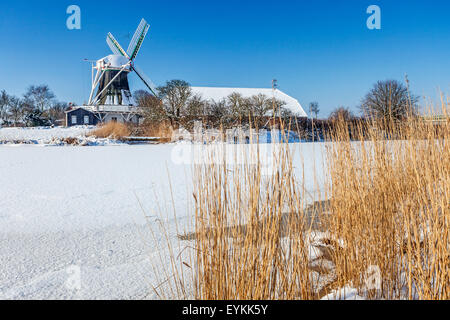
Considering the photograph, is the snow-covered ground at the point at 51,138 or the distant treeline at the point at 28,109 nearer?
the snow-covered ground at the point at 51,138

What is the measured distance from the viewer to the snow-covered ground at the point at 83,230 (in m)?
1.51

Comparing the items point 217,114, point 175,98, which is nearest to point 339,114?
point 217,114

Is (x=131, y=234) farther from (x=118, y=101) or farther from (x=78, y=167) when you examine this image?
(x=118, y=101)

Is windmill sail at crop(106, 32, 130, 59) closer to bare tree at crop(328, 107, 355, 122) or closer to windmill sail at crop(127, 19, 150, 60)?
windmill sail at crop(127, 19, 150, 60)

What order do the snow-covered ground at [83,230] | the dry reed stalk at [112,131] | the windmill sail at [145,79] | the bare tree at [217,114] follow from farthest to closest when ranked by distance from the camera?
the windmill sail at [145,79], the dry reed stalk at [112,131], the bare tree at [217,114], the snow-covered ground at [83,230]

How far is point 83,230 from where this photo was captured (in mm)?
2289

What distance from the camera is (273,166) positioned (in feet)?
3.68

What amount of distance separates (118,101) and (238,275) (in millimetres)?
16265

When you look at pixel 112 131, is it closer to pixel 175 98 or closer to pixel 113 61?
pixel 175 98

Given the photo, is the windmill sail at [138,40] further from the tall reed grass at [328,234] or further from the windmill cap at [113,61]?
the tall reed grass at [328,234]

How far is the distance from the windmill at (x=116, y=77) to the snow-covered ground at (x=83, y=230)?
12.1 metres

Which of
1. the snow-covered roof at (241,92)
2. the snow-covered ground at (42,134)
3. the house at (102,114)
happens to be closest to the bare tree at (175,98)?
the snow-covered ground at (42,134)
